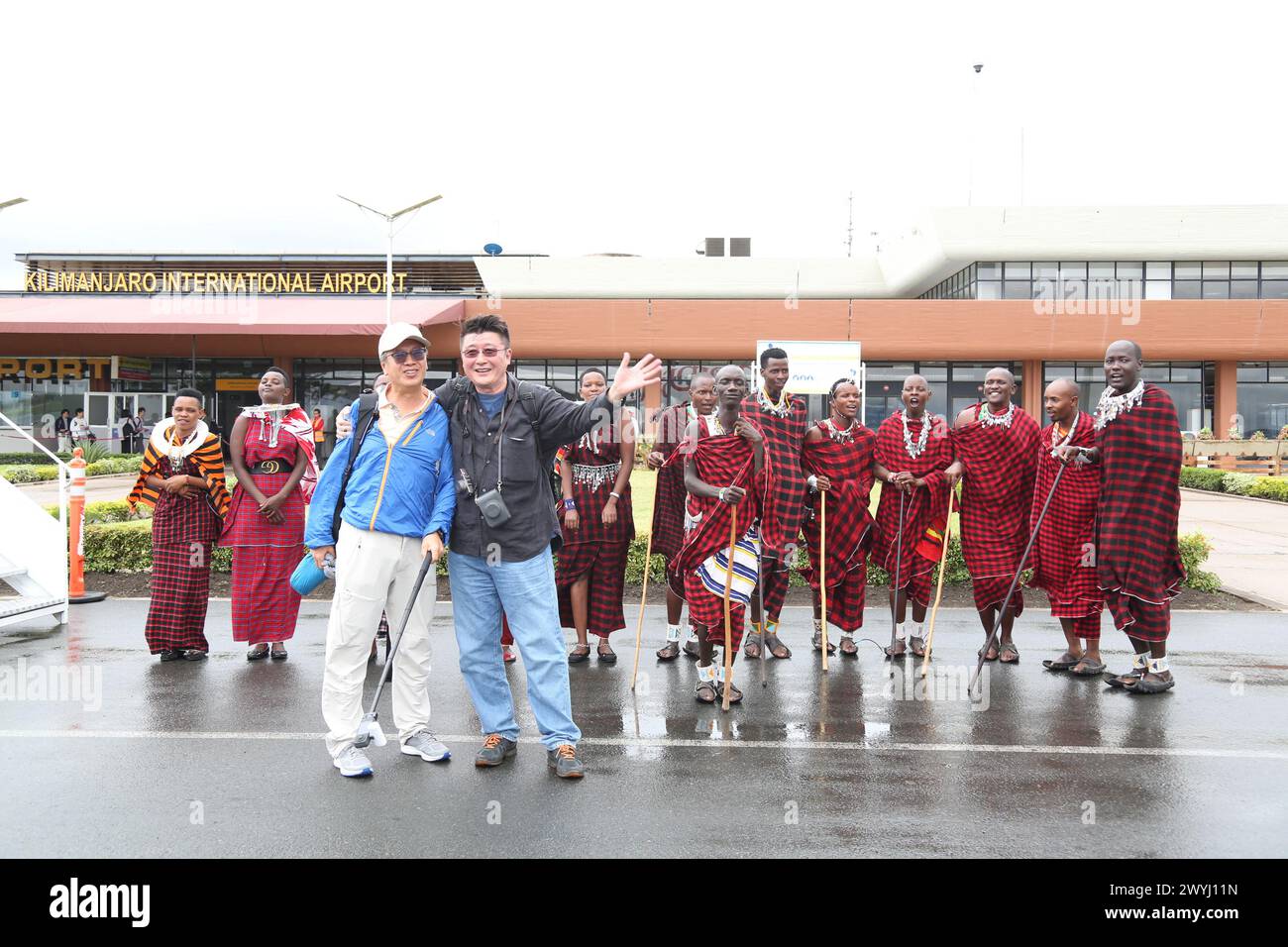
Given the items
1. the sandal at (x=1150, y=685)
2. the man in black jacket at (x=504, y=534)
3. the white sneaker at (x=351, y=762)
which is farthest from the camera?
the sandal at (x=1150, y=685)

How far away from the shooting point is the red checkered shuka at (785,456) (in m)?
6.23

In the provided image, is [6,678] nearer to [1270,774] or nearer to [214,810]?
[214,810]

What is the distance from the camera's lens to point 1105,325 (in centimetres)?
2700

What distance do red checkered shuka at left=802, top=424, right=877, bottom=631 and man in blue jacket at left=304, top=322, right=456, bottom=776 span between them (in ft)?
9.91

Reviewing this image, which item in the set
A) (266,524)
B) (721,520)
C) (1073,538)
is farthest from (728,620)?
→ (266,524)

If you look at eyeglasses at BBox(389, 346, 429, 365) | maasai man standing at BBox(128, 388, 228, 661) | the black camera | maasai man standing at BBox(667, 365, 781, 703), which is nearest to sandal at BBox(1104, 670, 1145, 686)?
maasai man standing at BBox(667, 365, 781, 703)

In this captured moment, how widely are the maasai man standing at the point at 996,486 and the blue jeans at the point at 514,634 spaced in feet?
11.2

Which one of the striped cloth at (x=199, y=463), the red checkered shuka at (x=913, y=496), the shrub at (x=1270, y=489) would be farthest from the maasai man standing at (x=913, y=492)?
the shrub at (x=1270, y=489)

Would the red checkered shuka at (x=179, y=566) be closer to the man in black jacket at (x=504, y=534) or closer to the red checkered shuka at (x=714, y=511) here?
the man in black jacket at (x=504, y=534)

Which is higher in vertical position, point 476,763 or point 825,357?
point 825,357

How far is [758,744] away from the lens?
4941 mm

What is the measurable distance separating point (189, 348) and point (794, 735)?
2778cm
